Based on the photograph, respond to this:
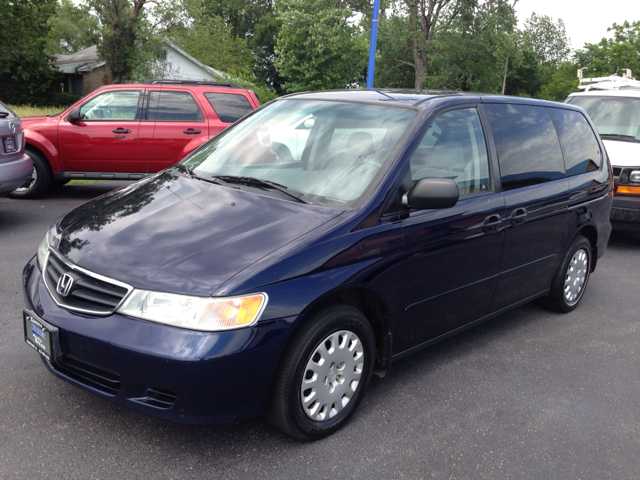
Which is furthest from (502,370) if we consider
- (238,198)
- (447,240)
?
(238,198)

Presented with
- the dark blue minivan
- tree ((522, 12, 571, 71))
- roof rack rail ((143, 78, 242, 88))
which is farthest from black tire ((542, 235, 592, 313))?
tree ((522, 12, 571, 71))

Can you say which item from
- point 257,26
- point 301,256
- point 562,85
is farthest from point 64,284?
point 257,26

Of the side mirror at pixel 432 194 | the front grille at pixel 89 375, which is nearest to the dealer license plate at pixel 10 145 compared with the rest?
the front grille at pixel 89 375

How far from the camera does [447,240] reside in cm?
365

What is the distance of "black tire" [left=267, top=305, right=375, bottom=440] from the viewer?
9.33ft

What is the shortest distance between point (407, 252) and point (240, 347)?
3.95 feet

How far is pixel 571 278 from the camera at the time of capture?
5.27m

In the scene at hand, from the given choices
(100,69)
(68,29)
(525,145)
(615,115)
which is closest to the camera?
(525,145)

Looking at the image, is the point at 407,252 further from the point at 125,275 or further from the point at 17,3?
the point at 17,3

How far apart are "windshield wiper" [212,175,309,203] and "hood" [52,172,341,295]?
108mm

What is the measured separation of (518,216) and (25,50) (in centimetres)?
3913

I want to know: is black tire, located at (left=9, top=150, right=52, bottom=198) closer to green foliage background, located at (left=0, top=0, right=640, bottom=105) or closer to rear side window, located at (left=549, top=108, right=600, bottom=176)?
rear side window, located at (left=549, top=108, right=600, bottom=176)

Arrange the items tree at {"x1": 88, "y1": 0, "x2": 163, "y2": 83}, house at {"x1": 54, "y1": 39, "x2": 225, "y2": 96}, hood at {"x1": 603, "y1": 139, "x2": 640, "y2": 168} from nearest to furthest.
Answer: hood at {"x1": 603, "y1": 139, "x2": 640, "y2": 168}, tree at {"x1": 88, "y1": 0, "x2": 163, "y2": 83}, house at {"x1": 54, "y1": 39, "x2": 225, "y2": 96}

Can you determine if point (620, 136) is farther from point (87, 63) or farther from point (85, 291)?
point (87, 63)
